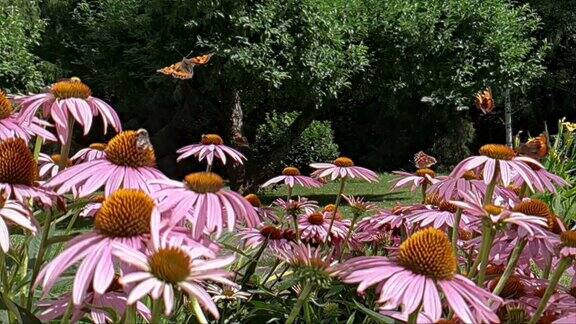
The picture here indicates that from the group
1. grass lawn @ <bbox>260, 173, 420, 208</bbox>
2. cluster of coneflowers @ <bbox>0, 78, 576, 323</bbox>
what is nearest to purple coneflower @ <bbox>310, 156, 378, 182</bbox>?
cluster of coneflowers @ <bbox>0, 78, 576, 323</bbox>

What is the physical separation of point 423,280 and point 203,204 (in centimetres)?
26

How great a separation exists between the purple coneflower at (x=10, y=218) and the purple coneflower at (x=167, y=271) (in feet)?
0.62

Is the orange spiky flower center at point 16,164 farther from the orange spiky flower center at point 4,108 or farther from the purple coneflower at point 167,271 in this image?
the purple coneflower at point 167,271

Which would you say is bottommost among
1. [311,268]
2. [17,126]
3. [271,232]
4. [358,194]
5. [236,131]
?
[358,194]

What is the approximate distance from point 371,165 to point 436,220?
13891 millimetres

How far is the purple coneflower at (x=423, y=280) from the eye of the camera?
2.43 ft

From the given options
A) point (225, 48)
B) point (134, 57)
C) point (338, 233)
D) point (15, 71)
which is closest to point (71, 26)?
point (15, 71)

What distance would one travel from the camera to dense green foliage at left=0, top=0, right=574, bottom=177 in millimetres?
7922

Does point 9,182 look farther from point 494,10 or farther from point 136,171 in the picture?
point 494,10

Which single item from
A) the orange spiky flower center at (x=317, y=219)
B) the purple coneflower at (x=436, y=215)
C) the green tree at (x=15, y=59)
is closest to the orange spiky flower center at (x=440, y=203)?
the purple coneflower at (x=436, y=215)

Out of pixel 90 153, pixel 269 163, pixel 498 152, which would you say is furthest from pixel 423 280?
pixel 269 163

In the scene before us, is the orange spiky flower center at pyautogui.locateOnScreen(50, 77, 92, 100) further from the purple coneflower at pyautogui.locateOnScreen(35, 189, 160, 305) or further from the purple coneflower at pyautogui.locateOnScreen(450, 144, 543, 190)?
the purple coneflower at pyautogui.locateOnScreen(450, 144, 543, 190)

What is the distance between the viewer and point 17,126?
1.04 metres

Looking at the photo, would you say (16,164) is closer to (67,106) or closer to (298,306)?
(67,106)
